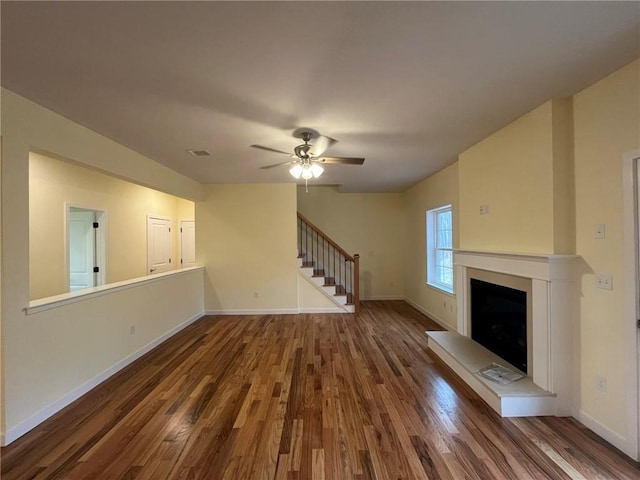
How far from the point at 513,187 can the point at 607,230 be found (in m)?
0.92

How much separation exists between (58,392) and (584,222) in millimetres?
4651

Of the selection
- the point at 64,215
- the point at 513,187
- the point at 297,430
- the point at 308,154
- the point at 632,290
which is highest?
the point at 308,154

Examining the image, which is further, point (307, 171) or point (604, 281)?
point (307, 171)

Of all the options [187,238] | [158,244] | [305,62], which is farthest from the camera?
[187,238]

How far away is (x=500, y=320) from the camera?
10.8ft

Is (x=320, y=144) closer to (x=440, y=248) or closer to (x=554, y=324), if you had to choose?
(x=554, y=324)

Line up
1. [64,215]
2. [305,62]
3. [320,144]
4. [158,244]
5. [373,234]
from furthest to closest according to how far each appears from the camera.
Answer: [373,234]
[158,244]
[64,215]
[320,144]
[305,62]

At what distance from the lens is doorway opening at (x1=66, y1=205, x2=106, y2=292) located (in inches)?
193

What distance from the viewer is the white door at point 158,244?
6.10m

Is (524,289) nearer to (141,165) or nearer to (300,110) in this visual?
(300,110)

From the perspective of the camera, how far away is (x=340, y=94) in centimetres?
229

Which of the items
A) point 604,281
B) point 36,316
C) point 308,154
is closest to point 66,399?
point 36,316

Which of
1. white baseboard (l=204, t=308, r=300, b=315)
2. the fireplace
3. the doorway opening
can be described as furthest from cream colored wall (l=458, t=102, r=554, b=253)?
the doorway opening

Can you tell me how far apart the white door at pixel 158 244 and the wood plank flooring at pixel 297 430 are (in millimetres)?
3062
